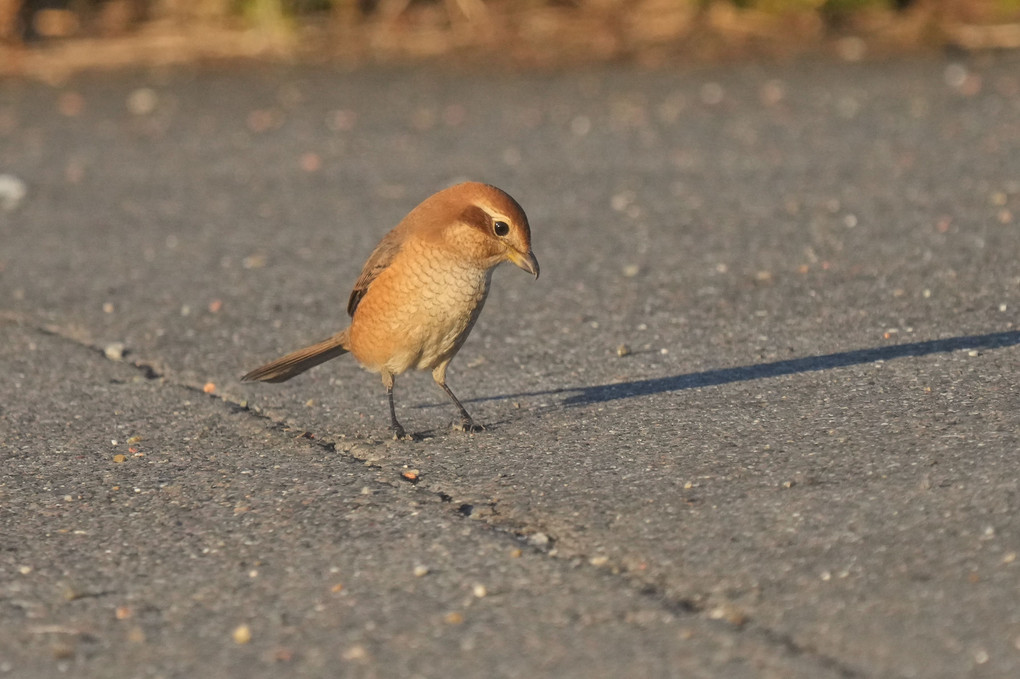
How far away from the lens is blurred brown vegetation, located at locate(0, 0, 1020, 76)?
1450cm

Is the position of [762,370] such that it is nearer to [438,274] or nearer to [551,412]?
[551,412]

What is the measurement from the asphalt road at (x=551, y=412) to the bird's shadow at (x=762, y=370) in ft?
0.08

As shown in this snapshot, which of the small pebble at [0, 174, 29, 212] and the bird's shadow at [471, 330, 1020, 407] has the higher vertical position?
the bird's shadow at [471, 330, 1020, 407]

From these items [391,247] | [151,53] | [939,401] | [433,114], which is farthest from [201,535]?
[151,53]

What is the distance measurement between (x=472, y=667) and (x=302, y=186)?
748cm

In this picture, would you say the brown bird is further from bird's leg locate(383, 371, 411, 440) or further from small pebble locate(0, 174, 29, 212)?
small pebble locate(0, 174, 29, 212)

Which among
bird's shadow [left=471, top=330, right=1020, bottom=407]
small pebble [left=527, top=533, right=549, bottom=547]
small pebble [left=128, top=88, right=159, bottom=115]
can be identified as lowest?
small pebble [left=128, top=88, right=159, bottom=115]

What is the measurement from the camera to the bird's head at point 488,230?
530 centimetres

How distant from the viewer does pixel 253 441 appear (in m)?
5.69

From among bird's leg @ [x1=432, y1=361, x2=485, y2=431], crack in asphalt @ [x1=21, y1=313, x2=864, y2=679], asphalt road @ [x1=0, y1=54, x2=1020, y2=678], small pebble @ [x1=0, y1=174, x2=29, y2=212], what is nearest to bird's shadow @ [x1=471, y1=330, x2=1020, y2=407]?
asphalt road @ [x1=0, y1=54, x2=1020, y2=678]

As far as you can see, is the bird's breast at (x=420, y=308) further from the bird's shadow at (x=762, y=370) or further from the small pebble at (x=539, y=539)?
the small pebble at (x=539, y=539)

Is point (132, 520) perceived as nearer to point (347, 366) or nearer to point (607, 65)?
point (347, 366)

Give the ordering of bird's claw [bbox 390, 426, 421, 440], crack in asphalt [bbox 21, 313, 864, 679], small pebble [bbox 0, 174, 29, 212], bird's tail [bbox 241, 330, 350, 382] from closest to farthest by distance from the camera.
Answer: crack in asphalt [bbox 21, 313, 864, 679]
bird's claw [bbox 390, 426, 421, 440]
bird's tail [bbox 241, 330, 350, 382]
small pebble [bbox 0, 174, 29, 212]

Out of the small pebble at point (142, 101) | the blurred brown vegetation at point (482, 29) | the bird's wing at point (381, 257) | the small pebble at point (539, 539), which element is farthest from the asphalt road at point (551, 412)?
the blurred brown vegetation at point (482, 29)
